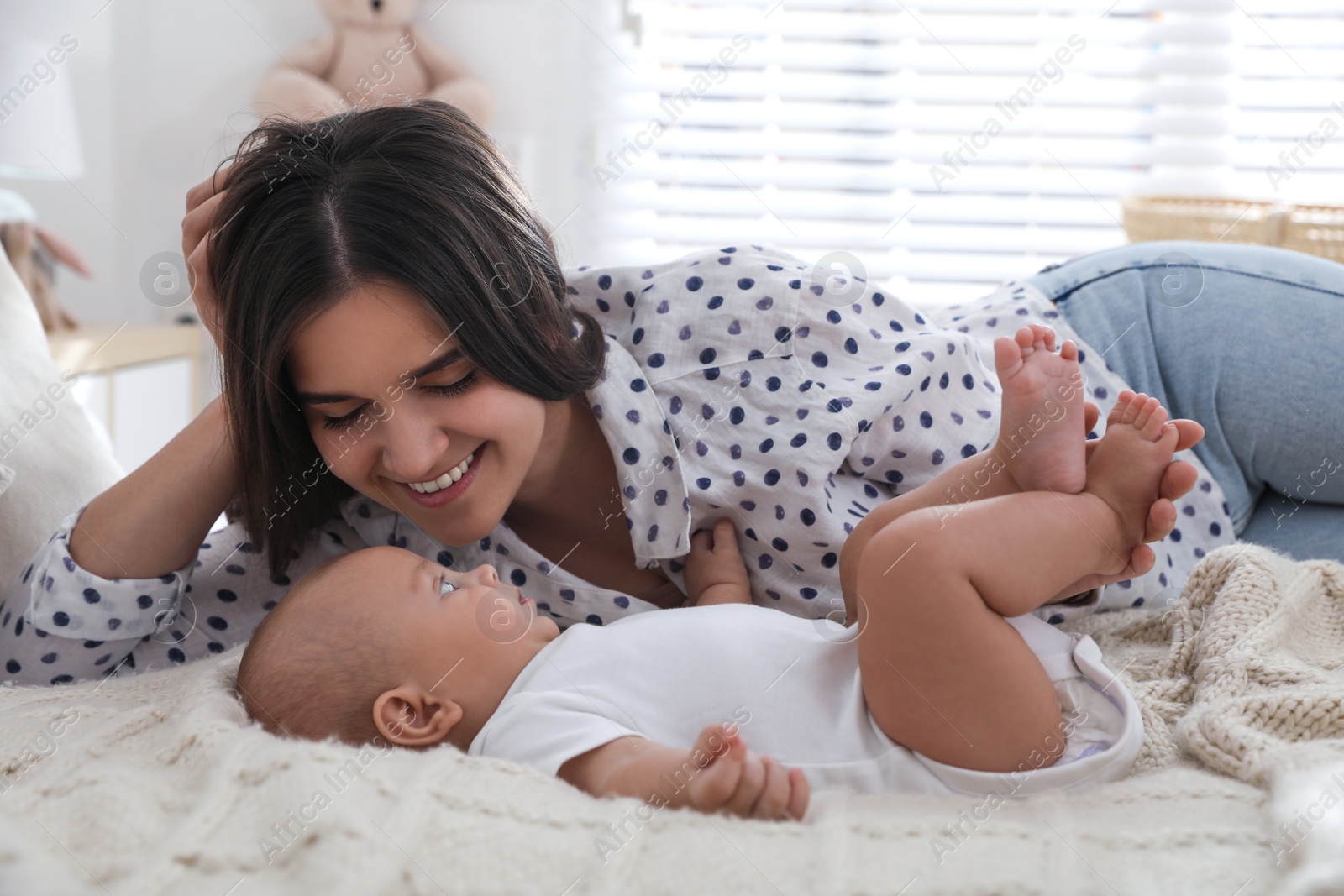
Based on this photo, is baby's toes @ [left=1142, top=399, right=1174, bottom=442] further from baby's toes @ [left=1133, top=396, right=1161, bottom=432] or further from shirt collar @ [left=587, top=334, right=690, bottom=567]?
shirt collar @ [left=587, top=334, right=690, bottom=567]

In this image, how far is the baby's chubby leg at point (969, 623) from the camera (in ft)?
2.39

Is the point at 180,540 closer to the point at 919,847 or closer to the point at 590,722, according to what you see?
the point at 590,722

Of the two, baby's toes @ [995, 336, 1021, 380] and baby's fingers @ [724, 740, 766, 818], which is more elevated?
baby's toes @ [995, 336, 1021, 380]

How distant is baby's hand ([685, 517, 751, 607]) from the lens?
3.43 ft

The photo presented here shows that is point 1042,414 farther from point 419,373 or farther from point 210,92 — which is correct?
point 210,92

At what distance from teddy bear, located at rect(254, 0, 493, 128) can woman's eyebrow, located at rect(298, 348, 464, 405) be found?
1.81m

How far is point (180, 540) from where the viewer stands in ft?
3.57

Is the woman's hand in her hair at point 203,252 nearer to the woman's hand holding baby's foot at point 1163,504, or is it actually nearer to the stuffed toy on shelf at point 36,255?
the woman's hand holding baby's foot at point 1163,504

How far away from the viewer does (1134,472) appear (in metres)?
0.81

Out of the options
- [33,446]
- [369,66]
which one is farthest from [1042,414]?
[369,66]

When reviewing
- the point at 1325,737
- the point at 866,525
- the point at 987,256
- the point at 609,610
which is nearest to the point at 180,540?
the point at 609,610

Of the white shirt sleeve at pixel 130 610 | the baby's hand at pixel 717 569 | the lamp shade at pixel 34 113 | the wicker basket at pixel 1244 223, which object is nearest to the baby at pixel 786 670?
the baby's hand at pixel 717 569

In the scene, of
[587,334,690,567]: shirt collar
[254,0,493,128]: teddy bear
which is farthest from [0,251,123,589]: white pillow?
[254,0,493,128]: teddy bear

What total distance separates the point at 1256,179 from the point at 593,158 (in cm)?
175
